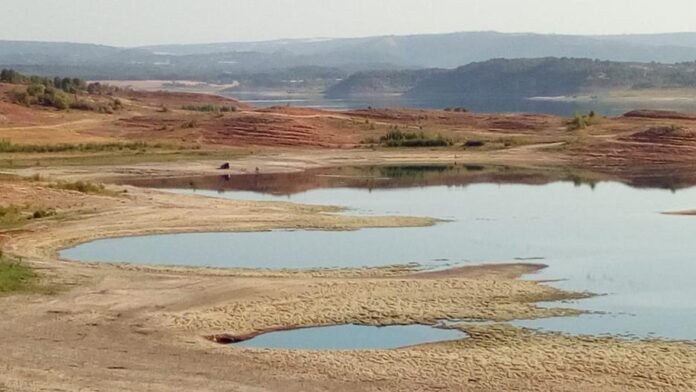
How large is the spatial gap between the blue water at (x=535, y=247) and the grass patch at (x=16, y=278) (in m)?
3.01

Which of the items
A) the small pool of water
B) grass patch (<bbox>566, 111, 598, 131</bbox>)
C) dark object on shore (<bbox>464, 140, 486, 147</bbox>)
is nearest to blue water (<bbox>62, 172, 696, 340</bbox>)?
the small pool of water

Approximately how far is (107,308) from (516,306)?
7095mm

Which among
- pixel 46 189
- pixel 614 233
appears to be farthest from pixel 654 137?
pixel 46 189

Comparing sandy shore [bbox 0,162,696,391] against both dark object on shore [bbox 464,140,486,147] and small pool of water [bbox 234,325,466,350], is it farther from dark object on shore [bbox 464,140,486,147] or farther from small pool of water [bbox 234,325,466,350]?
dark object on shore [bbox 464,140,486,147]

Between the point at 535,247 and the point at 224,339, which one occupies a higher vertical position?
the point at 224,339

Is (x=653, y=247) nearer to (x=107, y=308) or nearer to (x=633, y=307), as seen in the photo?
(x=633, y=307)

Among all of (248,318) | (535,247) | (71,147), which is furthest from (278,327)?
(71,147)

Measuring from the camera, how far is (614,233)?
30344 millimetres

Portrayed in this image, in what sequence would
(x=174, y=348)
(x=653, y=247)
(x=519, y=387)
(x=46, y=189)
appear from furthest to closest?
(x=46, y=189), (x=653, y=247), (x=174, y=348), (x=519, y=387)

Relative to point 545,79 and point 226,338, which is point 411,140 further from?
point 545,79

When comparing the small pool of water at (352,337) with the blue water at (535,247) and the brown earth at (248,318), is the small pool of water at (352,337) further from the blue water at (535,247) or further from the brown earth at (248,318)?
the blue water at (535,247)

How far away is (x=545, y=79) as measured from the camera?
6973 inches


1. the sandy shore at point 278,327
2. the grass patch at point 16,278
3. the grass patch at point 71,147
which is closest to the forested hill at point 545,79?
the grass patch at point 71,147

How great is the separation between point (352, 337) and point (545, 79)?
6449 inches
